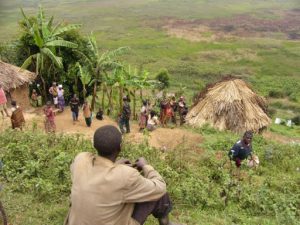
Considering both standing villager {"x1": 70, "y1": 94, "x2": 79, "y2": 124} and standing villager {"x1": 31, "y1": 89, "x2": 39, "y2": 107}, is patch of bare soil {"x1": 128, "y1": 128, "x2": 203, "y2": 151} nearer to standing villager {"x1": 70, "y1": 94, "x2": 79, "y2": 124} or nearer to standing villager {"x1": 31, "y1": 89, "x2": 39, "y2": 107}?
standing villager {"x1": 70, "y1": 94, "x2": 79, "y2": 124}

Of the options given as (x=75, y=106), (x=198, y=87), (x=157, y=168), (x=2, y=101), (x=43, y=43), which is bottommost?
(x=198, y=87)

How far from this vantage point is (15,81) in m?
15.4

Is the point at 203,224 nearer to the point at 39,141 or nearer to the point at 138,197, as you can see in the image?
the point at 138,197

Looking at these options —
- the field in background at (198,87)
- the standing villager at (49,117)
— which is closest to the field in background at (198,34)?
the field in background at (198,87)

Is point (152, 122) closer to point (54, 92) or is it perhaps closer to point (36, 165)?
point (54, 92)

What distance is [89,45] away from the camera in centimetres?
1652

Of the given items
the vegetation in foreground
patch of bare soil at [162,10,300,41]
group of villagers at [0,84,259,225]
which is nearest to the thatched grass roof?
the vegetation in foreground

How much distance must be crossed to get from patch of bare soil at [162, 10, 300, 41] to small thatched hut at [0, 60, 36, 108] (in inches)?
1464

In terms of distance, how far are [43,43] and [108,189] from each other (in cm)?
1348

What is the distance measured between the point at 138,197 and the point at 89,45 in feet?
45.6

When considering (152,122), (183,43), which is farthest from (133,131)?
(183,43)

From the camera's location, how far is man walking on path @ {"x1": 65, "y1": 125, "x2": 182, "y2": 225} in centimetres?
309

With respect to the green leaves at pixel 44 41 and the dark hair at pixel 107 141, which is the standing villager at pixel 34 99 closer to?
the green leaves at pixel 44 41

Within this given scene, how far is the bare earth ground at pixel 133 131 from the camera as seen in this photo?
42.0 feet
